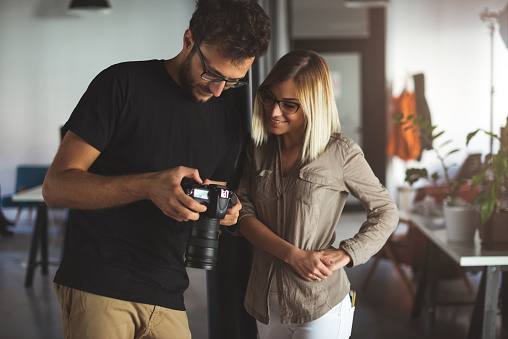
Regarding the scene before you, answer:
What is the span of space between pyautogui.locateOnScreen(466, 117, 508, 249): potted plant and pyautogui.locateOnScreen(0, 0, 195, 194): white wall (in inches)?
193

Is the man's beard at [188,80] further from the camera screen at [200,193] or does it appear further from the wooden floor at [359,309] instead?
the wooden floor at [359,309]

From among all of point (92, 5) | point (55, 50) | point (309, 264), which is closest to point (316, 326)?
point (309, 264)

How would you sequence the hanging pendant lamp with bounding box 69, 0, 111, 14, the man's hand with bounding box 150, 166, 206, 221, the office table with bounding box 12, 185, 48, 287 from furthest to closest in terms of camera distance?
the hanging pendant lamp with bounding box 69, 0, 111, 14, the office table with bounding box 12, 185, 48, 287, the man's hand with bounding box 150, 166, 206, 221

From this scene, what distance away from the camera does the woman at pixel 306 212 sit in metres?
1.52

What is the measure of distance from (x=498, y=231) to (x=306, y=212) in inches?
54.7

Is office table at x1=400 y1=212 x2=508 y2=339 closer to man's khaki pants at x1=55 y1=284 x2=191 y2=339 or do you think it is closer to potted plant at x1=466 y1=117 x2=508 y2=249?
potted plant at x1=466 y1=117 x2=508 y2=249

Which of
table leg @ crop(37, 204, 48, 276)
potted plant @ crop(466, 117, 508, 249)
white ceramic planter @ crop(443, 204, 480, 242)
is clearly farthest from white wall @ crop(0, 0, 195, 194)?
potted plant @ crop(466, 117, 508, 249)

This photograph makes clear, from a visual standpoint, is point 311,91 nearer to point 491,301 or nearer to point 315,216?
point 315,216

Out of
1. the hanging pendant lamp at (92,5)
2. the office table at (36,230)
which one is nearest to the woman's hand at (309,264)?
the office table at (36,230)

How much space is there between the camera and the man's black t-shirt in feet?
4.42

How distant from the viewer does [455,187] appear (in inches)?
111

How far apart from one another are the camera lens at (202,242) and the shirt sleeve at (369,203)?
0.39 meters

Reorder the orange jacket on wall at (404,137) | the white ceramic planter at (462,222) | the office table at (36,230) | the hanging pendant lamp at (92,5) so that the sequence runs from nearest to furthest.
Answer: the white ceramic planter at (462,222)
the office table at (36,230)
the hanging pendant lamp at (92,5)
the orange jacket on wall at (404,137)

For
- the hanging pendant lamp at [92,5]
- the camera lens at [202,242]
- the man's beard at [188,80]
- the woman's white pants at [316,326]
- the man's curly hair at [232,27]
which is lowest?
the woman's white pants at [316,326]
